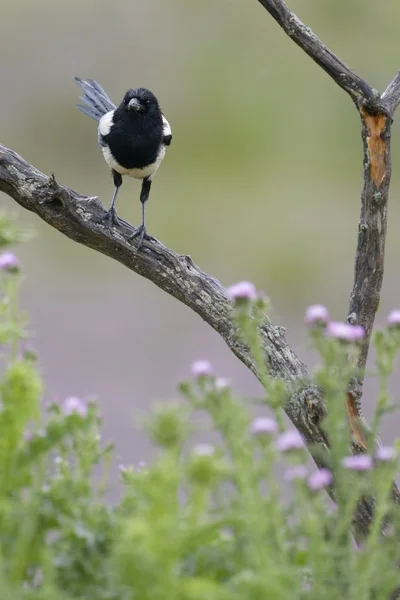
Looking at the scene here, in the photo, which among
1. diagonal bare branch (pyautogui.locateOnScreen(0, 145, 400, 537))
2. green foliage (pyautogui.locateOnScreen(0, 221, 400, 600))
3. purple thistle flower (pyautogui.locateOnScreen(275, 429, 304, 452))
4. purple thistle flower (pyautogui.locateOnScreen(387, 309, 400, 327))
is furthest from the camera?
diagonal bare branch (pyautogui.locateOnScreen(0, 145, 400, 537))

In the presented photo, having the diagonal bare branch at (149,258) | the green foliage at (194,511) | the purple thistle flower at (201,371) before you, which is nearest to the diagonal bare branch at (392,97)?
the diagonal bare branch at (149,258)

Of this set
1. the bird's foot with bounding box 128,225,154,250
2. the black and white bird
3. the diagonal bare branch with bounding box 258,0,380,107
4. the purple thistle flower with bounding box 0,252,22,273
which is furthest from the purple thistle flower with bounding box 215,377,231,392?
the black and white bird

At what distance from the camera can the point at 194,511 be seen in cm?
92

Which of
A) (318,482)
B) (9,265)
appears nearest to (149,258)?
(9,265)

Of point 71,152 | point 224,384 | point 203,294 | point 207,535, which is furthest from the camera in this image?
point 71,152

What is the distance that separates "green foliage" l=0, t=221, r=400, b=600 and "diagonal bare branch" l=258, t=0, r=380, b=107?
4.07 ft

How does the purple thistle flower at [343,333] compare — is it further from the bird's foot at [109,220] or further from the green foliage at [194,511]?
the bird's foot at [109,220]

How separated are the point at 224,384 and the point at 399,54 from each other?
826cm

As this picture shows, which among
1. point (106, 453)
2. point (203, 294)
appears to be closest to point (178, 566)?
point (106, 453)

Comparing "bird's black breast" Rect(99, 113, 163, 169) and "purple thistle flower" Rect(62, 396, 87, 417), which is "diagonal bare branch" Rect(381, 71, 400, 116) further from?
"purple thistle flower" Rect(62, 396, 87, 417)

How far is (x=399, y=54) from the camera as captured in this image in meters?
8.74

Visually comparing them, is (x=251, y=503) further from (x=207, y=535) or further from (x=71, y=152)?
(x=71, y=152)

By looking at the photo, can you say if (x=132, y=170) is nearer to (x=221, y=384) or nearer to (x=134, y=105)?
(x=134, y=105)

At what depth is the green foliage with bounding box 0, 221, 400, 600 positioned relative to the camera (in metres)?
0.87
